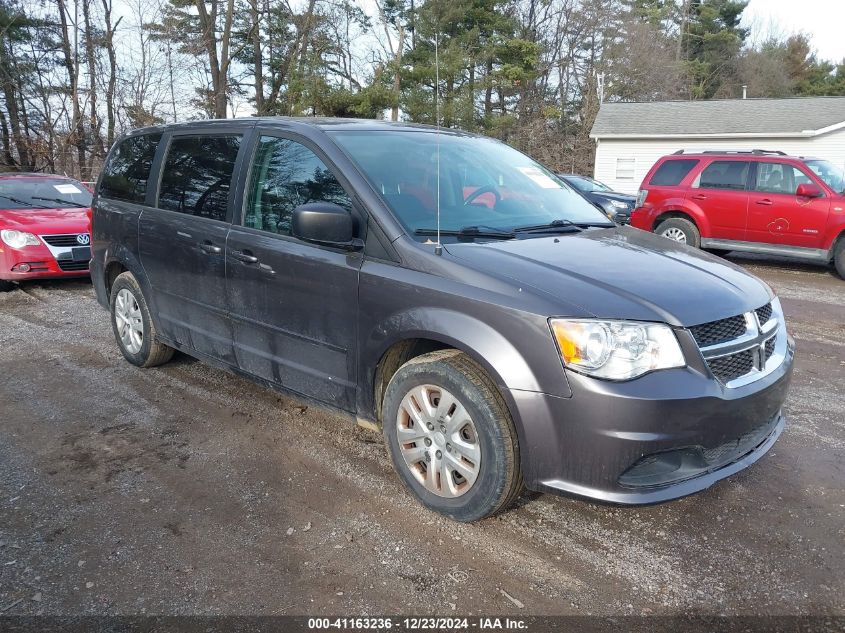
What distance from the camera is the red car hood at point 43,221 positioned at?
324 inches

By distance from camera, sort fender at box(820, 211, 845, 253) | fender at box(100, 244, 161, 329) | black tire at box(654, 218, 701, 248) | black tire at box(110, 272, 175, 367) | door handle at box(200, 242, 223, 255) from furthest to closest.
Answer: black tire at box(654, 218, 701, 248)
fender at box(820, 211, 845, 253)
black tire at box(110, 272, 175, 367)
fender at box(100, 244, 161, 329)
door handle at box(200, 242, 223, 255)

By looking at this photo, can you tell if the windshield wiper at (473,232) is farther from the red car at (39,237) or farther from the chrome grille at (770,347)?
the red car at (39,237)

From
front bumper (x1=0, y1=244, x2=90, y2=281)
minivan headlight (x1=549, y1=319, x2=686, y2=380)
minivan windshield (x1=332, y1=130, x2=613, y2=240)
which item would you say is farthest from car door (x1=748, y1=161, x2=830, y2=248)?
front bumper (x1=0, y1=244, x2=90, y2=281)

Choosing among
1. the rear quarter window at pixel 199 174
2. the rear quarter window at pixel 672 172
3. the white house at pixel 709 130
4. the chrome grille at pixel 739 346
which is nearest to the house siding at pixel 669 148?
the white house at pixel 709 130

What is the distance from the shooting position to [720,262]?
3604 mm

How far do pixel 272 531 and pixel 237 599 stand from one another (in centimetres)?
48

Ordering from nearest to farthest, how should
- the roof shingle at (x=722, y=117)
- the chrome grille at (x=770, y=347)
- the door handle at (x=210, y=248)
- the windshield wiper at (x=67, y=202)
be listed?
the chrome grille at (x=770, y=347)
the door handle at (x=210, y=248)
the windshield wiper at (x=67, y=202)
the roof shingle at (x=722, y=117)

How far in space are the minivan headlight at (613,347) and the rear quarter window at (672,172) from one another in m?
9.86

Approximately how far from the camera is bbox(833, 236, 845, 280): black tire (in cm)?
983

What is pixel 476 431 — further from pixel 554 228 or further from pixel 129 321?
pixel 129 321

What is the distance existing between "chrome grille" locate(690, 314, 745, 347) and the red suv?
7.19 m

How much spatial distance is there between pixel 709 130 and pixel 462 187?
978 inches

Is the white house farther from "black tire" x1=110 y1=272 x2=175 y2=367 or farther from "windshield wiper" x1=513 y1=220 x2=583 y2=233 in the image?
"black tire" x1=110 y1=272 x2=175 y2=367

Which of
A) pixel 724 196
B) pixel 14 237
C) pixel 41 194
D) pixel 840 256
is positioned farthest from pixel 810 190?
pixel 41 194
